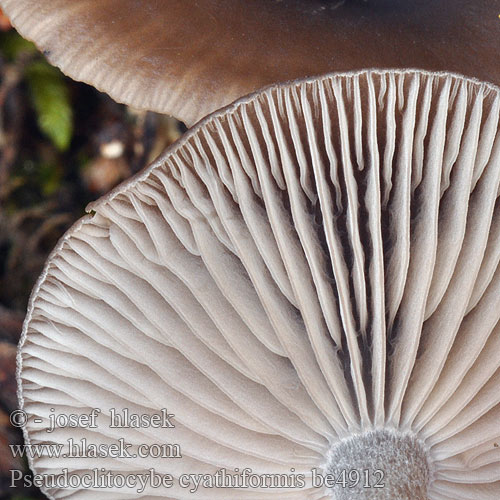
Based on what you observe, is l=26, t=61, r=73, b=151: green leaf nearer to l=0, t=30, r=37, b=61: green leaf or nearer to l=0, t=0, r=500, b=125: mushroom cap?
l=0, t=30, r=37, b=61: green leaf

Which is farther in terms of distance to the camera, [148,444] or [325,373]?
[148,444]

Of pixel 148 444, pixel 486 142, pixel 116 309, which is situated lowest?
pixel 148 444

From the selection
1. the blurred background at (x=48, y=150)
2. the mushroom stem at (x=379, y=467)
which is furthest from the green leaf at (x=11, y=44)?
the mushroom stem at (x=379, y=467)

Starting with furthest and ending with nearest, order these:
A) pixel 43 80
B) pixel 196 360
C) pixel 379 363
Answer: pixel 43 80, pixel 196 360, pixel 379 363

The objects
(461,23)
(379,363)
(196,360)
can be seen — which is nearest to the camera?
(379,363)

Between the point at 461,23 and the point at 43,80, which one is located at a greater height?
the point at 43,80

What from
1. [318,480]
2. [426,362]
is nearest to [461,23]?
[426,362]

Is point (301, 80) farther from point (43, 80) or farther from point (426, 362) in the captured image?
point (43, 80)

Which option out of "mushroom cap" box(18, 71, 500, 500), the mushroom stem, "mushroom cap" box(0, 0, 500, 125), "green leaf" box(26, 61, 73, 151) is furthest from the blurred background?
the mushroom stem
